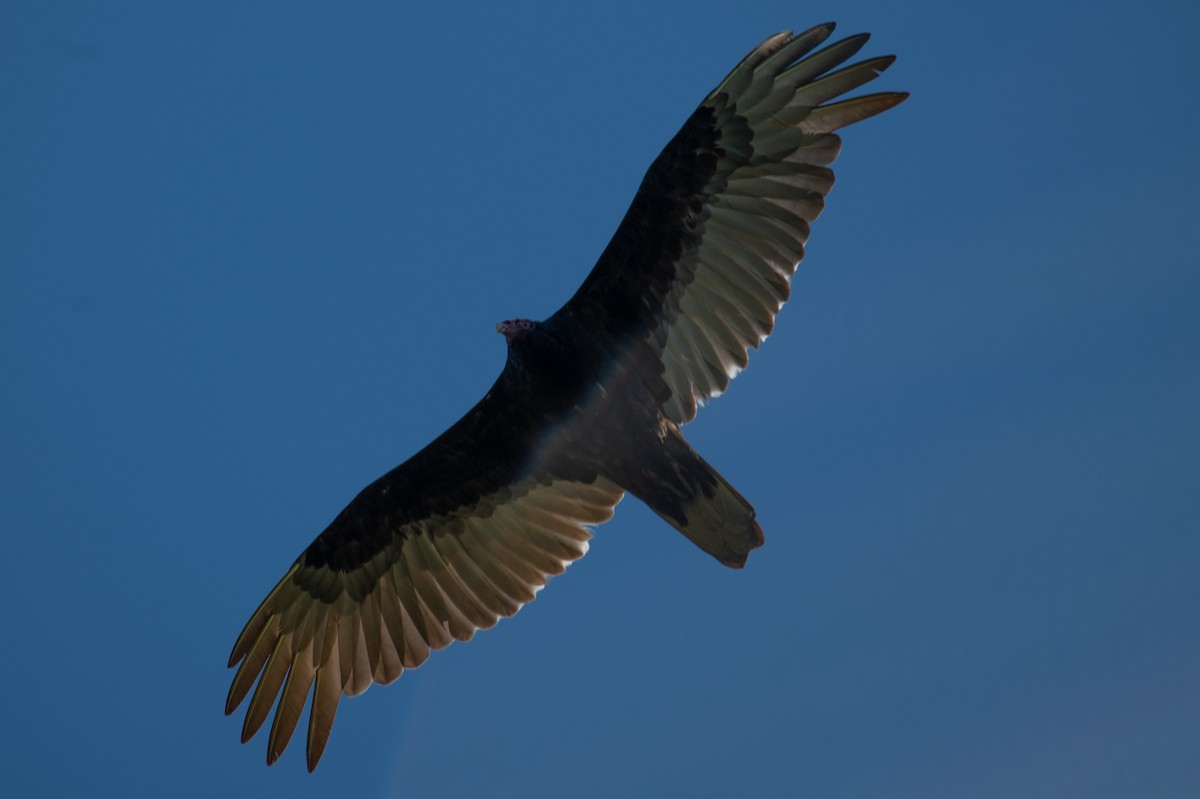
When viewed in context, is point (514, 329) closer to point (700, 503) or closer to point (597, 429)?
point (597, 429)

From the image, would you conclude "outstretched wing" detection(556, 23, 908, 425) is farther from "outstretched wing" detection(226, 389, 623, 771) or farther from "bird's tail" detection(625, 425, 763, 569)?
"outstretched wing" detection(226, 389, 623, 771)

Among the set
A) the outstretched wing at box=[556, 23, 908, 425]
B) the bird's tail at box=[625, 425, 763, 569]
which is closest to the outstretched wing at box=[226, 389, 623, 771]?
the bird's tail at box=[625, 425, 763, 569]

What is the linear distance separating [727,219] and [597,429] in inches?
50.6

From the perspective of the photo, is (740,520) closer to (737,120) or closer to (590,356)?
(590,356)

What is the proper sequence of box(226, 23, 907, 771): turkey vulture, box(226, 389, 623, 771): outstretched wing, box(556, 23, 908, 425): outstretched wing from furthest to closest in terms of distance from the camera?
box(226, 389, 623, 771): outstretched wing, box(226, 23, 907, 771): turkey vulture, box(556, 23, 908, 425): outstretched wing

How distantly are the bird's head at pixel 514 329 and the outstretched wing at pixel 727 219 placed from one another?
204mm

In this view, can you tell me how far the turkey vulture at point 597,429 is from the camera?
665cm

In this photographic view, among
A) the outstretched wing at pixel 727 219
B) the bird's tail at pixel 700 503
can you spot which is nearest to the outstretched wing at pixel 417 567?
the bird's tail at pixel 700 503

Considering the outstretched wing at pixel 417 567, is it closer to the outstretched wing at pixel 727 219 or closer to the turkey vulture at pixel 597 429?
the turkey vulture at pixel 597 429

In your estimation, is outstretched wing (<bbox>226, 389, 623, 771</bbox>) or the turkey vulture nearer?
the turkey vulture

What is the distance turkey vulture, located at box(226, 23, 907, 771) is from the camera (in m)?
6.65

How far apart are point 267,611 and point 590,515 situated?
6.30 feet

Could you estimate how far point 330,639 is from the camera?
24.8 ft

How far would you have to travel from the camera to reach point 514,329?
22.5 feet
